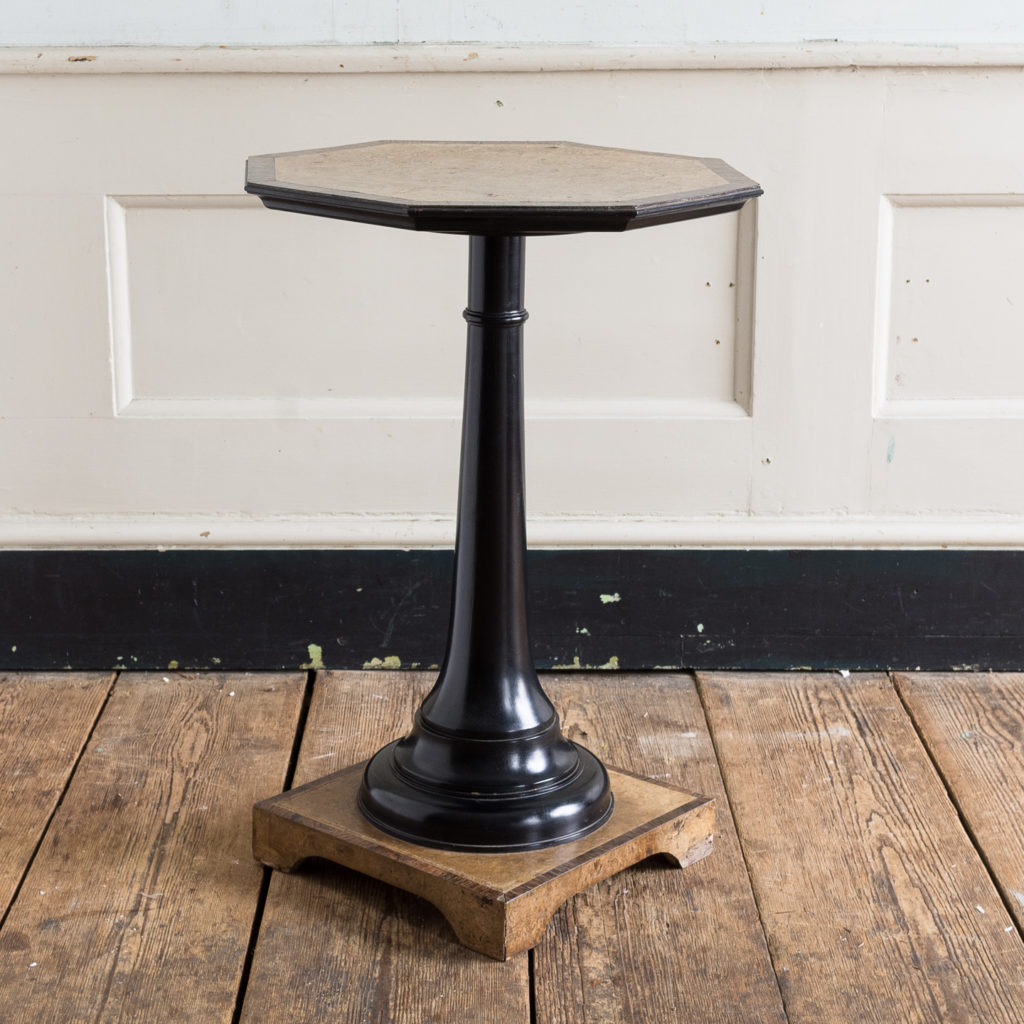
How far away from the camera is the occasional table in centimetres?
124

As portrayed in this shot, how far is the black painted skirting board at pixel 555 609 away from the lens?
197cm

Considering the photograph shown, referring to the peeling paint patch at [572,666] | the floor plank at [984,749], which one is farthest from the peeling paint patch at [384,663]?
the floor plank at [984,749]

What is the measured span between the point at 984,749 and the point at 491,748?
768mm

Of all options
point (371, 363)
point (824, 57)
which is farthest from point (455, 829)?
point (824, 57)

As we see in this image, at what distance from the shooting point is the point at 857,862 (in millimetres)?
1435

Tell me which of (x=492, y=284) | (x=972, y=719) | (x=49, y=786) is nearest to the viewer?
(x=492, y=284)

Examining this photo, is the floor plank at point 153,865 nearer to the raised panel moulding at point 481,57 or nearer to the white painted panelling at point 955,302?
the raised panel moulding at point 481,57

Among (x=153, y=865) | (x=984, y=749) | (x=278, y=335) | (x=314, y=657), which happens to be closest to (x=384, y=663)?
(x=314, y=657)

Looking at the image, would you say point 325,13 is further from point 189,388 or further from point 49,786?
point 49,786

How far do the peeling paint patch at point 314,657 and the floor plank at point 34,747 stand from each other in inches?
11.6

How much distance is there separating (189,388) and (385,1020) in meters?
1.09

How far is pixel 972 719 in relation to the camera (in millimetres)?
1826

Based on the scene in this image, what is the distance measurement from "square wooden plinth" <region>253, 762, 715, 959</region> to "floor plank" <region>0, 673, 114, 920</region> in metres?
0.28

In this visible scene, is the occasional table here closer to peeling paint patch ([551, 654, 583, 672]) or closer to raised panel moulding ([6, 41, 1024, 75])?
raised panel moulding ([6, 41, 1024, 75])
